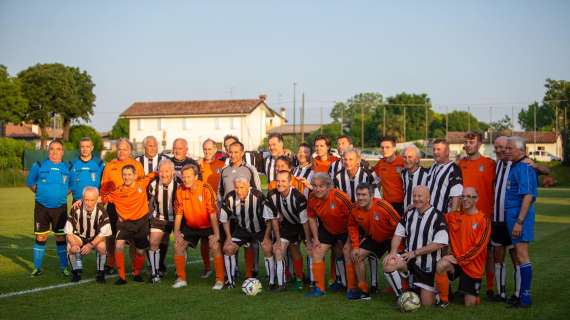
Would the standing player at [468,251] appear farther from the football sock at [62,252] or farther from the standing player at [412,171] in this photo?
the football sock at [62,252]

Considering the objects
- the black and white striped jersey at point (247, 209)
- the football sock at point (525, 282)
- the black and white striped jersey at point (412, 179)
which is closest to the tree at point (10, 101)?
the black and white striped jersey at point (247, 209)

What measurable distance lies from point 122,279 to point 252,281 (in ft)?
5.93

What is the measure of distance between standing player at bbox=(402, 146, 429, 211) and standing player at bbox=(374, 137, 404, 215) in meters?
0.22

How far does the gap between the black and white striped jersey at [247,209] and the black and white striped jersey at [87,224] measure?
1.61 meters

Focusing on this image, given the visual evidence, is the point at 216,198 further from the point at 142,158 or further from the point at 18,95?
the point at 18,95

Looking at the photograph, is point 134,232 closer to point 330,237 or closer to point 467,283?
point 330,237

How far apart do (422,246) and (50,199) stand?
17.1 feet

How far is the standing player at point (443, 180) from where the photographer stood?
22.2 feet

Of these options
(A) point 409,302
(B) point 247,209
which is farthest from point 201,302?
(A) point 409,302

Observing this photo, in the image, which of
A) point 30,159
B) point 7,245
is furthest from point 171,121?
point 7,245

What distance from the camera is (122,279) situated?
758 cm

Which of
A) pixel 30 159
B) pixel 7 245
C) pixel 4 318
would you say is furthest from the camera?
pixel 30 159

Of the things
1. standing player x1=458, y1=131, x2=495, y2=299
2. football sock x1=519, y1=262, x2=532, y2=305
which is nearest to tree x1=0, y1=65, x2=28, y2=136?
standing player x1=458, y1=131, x2=495, y2=299

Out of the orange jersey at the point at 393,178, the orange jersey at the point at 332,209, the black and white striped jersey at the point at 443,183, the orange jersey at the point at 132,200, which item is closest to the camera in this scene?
the black and white striped jersey at the point at 443,183
